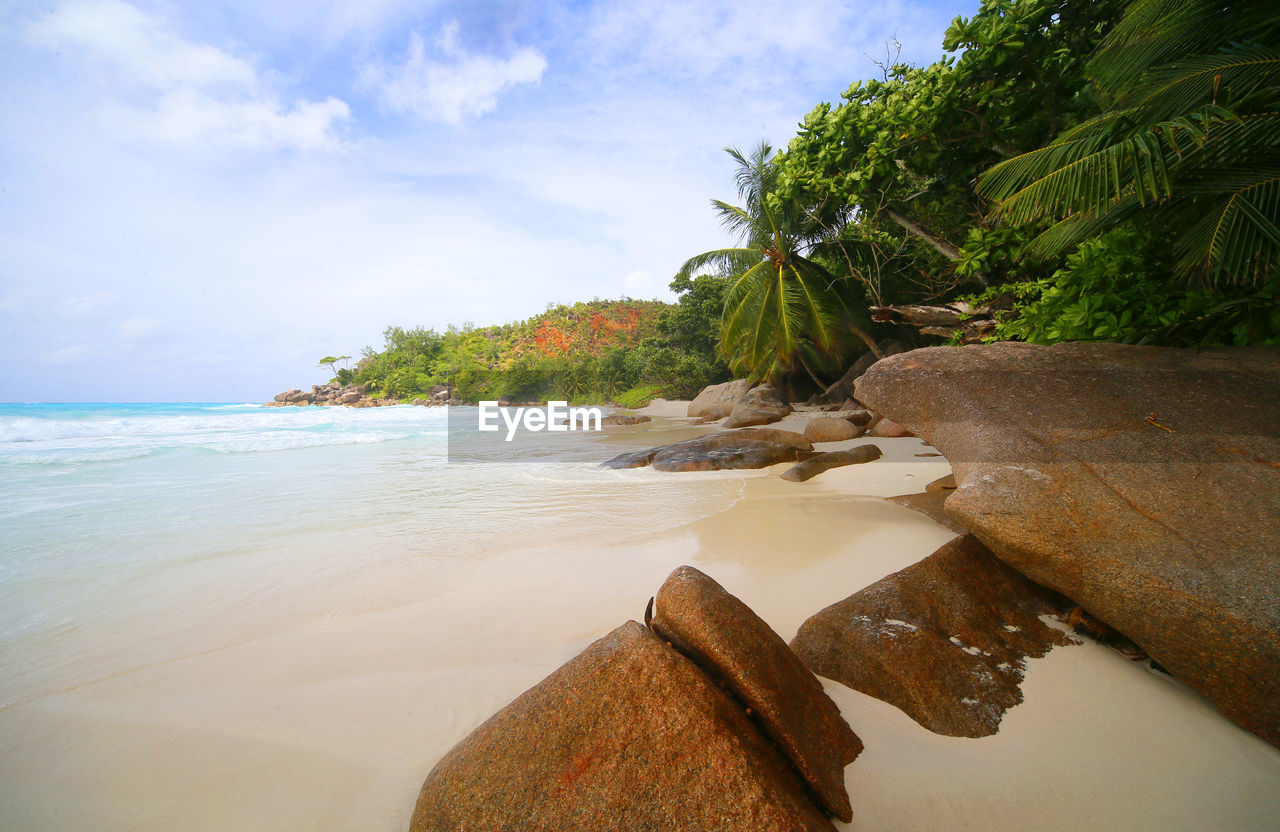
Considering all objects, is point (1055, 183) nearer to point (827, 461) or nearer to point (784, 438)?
point (827, 461)

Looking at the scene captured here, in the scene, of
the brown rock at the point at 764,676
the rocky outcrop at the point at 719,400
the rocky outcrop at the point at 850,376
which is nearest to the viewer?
the brown rock at the point at 764,676

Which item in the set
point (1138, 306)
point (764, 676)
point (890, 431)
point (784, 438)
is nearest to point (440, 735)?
point (764, 676)

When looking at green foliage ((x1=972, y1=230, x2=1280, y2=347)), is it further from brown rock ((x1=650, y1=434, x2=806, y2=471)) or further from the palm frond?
the palm frond

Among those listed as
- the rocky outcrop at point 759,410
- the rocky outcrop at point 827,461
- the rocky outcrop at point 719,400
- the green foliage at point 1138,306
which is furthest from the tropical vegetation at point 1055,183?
the rocky outcrop at point 719,400

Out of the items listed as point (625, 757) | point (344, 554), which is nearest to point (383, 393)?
point (344, 554)

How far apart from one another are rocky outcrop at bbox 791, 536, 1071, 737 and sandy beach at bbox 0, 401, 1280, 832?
0.07m

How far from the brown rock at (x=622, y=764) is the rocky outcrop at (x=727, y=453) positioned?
238 inches

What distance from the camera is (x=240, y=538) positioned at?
434 cm

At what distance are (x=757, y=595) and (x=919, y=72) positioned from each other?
29.1 ft

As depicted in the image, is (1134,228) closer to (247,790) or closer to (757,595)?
(757,595)

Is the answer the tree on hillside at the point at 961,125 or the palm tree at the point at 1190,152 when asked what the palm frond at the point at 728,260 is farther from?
the palm tree at the point at 1190,152

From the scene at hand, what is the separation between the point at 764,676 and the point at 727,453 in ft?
20.4

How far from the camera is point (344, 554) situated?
12.7 ft

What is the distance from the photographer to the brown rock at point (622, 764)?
3.77 feet
